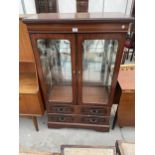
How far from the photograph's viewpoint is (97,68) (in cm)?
198

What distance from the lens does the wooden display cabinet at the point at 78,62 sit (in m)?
1.45

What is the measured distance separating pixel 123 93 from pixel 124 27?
2.21 feet

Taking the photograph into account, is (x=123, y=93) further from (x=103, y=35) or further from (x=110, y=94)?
(x=103, y=35)

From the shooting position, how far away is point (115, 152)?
54.7 inches

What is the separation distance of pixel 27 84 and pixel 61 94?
0.39 m

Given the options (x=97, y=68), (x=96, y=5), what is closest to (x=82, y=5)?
(x=96, y=5)

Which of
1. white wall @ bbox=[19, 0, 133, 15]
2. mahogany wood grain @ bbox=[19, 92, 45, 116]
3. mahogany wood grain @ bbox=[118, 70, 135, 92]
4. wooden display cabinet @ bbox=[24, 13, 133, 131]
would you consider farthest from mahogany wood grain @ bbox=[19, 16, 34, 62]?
white wall @ bbox=[19, 0, 133, 15]

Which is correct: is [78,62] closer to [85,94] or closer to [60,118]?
[85,94]

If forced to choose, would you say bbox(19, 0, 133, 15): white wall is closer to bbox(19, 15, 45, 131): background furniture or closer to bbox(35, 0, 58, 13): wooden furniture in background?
bbox(35, 0, 58, 13): wooden furniture in background

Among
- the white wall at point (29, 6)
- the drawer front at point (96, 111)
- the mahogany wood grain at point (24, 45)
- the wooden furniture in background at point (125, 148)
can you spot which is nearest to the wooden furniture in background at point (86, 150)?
the wooden furniture in background at point (125, 148)

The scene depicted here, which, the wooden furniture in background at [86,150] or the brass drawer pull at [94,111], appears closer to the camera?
the wooden furniture in background at [86,150]

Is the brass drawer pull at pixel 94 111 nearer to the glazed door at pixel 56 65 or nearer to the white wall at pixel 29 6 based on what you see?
the glazed door at pixel 56 65

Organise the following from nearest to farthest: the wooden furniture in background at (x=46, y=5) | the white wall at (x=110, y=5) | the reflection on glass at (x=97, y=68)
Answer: the reflection on glass at (x=97, y=68), the wooden furniture in background at (x=46, y=5), the white wall at (x=110, y=5)
